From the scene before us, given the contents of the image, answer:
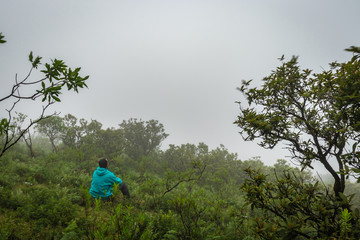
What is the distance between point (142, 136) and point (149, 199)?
12.9 meters

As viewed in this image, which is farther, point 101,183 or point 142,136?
point 142,136

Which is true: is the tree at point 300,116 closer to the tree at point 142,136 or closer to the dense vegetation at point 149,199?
the dense vegetation at point 149,199

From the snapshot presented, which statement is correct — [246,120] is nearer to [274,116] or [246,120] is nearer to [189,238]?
[274,116]

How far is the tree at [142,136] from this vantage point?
60.3 feet

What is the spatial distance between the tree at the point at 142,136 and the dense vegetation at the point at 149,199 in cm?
11

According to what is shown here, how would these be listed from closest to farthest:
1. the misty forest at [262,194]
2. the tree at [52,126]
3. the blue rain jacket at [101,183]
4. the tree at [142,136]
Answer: the misty forest at [262,194]
the blue rain jacket at [101,183]
the tree at [52,126]
the tree at [142,136]

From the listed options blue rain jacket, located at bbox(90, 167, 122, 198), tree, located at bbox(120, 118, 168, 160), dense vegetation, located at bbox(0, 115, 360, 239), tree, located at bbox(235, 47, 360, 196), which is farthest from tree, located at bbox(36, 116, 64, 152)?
tree, located at bbox(235, 47, 360, 196)

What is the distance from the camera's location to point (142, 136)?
18.9 meters

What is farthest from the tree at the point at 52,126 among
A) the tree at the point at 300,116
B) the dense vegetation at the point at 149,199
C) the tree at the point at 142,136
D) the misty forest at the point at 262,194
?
→ the tree at the point at 300,116

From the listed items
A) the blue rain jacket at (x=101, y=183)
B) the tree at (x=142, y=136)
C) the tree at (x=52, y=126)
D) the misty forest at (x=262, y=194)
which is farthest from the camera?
the tree at (x=142, y=136)

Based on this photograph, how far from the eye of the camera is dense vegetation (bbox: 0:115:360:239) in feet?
8.66

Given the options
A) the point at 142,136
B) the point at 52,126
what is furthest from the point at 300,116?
the point at 52,126

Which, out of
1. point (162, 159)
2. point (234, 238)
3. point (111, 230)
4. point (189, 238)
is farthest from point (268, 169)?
point (111, 230)

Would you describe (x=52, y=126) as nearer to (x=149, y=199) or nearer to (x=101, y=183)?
(x=101, y=183)
